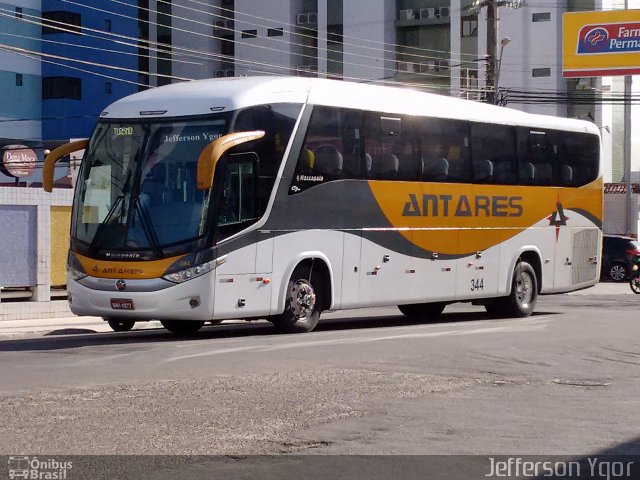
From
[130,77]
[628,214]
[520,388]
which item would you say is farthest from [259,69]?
[520,388]

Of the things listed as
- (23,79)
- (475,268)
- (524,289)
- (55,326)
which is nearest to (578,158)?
(524,289)

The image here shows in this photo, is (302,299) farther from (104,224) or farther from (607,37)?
(607,37)

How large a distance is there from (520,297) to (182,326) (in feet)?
25.7

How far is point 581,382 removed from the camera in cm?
1323

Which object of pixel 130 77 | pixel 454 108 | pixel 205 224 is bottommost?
pixel 205 224

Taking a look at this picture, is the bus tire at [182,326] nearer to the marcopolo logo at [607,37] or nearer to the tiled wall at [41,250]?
the tiled wall at [41,250]

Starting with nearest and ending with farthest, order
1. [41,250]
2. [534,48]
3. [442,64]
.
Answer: [41,250] → [534,48] → [442,64]

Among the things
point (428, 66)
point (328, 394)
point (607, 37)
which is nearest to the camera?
point (328, 394)

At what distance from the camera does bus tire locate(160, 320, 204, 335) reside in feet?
68.2

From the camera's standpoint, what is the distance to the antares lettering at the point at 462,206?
22656 mm

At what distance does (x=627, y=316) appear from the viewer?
24.1 m

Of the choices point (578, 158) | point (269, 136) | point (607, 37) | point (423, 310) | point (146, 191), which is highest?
point (607, 37)

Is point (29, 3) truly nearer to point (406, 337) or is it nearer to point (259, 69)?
point (259, 69)

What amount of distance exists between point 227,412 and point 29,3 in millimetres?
61207
